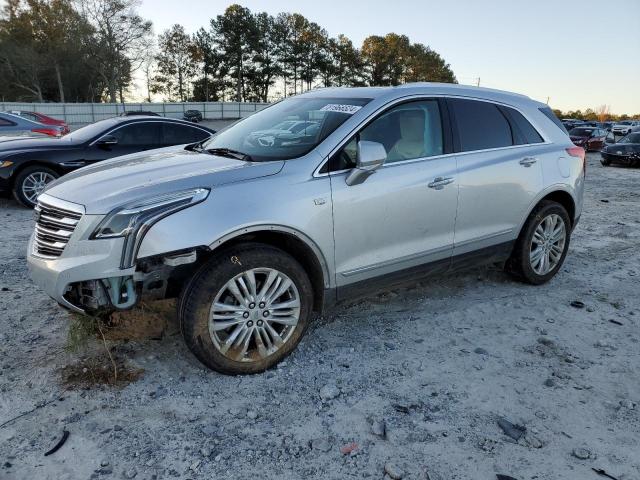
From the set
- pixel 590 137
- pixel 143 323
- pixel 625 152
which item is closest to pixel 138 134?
pixel 143 323

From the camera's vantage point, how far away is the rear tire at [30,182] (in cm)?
768

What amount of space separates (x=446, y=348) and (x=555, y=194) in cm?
217

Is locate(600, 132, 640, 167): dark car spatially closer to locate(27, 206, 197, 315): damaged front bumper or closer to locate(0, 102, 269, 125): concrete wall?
locate(27, 206, 197, 315): damaged front bumper

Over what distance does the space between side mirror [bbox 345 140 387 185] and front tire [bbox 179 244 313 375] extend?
69 cm

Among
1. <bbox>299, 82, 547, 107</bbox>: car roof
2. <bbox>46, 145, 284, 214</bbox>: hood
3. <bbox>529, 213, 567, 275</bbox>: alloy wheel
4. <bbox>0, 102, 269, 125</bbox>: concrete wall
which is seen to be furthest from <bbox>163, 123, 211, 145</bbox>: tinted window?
<bbox>0, 102, 269, 125</bbox>: concrete wall

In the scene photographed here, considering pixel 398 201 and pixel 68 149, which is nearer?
pixel 398 201

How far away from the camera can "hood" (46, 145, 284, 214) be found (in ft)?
9.83

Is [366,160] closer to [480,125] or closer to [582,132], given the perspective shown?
[480,125]

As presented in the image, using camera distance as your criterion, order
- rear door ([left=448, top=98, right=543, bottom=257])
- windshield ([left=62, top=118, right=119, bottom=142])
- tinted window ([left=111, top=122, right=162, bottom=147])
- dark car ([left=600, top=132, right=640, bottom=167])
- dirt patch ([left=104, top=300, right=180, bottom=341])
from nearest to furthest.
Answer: dirt patch ([left=104, top=300, right=180, bottom=341])
rear door ([left=448, top=98, right=543, bottom=257])
windshield ([left=62, top=118, right=119, bottom=142])
tinted window ([left=111, top=122, right=162, bottom=147])
dark car ([left=600, top=132, right=640, bottom=167])

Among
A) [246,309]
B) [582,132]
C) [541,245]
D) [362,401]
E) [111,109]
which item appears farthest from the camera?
[111,109]

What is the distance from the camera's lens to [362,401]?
9.99ft

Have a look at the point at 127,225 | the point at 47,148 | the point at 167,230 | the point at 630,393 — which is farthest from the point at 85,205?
the point at 47,148

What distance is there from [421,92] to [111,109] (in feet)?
128

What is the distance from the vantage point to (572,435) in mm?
2760
